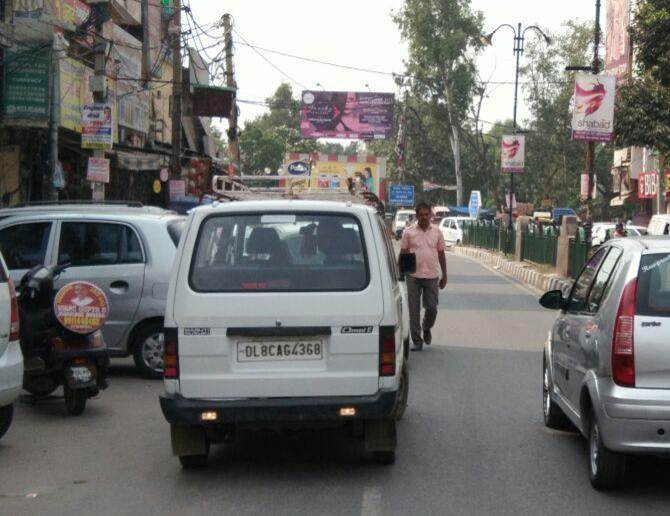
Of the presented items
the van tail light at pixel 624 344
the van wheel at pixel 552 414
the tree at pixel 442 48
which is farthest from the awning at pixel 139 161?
the tree at pixel 442 48

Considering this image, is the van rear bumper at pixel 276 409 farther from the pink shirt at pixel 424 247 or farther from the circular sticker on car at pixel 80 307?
the pink shirt at pixel 424 247

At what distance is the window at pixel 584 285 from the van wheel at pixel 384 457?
161 cm

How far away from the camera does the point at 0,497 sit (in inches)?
269

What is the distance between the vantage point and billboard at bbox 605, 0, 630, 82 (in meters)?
49.9

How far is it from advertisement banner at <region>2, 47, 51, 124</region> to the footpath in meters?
10.6

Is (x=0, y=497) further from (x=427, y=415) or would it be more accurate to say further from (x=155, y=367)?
(x=155, y=367)

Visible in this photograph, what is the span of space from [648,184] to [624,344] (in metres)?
41.9

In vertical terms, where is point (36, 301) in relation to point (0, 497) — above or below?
above

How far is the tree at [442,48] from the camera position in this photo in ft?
212

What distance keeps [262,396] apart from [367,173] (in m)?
72.0

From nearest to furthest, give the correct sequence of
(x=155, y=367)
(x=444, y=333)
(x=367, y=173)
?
(x=155, y=367) → (x=444, y=333) → (x=367, y=173)

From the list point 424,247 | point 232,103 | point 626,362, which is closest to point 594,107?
point 424,247

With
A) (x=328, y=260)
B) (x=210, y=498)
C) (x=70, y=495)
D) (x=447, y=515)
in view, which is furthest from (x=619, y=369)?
(x=70, y=495)

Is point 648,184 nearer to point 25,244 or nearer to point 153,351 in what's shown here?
point 153,351
